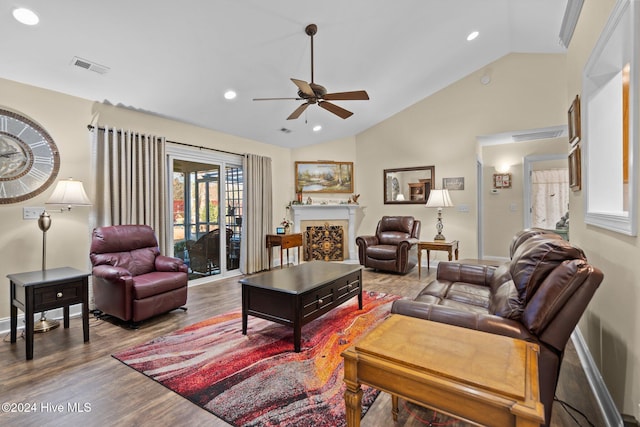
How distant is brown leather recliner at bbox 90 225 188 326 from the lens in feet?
9.62

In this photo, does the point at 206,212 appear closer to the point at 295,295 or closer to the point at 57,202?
the point at 57,202

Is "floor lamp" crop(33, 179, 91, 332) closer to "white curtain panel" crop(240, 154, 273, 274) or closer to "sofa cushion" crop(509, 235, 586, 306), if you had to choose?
"white curtain panel" crop(240, 154, 273, 274)

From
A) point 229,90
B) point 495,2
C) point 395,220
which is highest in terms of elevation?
point 495,2

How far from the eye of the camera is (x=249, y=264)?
5.38 meters

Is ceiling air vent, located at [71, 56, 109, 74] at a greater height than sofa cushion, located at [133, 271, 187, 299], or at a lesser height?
greater

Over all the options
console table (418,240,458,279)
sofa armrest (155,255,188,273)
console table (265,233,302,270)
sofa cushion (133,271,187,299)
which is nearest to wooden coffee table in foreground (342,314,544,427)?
sofa cushion (133,271,187,299)

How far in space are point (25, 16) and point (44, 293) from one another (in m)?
2.21

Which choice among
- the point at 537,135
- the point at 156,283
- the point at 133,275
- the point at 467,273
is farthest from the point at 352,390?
the point at 537,135

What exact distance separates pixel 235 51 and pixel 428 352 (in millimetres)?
3439

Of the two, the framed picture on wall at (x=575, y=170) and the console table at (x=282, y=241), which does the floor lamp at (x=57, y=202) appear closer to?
the console table at (x=282, y=241)

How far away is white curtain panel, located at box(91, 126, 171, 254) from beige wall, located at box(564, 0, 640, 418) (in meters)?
4.48

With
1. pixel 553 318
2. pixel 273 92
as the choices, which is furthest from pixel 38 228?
pixel 553 318

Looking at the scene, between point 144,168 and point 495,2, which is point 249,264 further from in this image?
point 495,2

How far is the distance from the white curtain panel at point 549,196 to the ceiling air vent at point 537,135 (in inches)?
27.5
